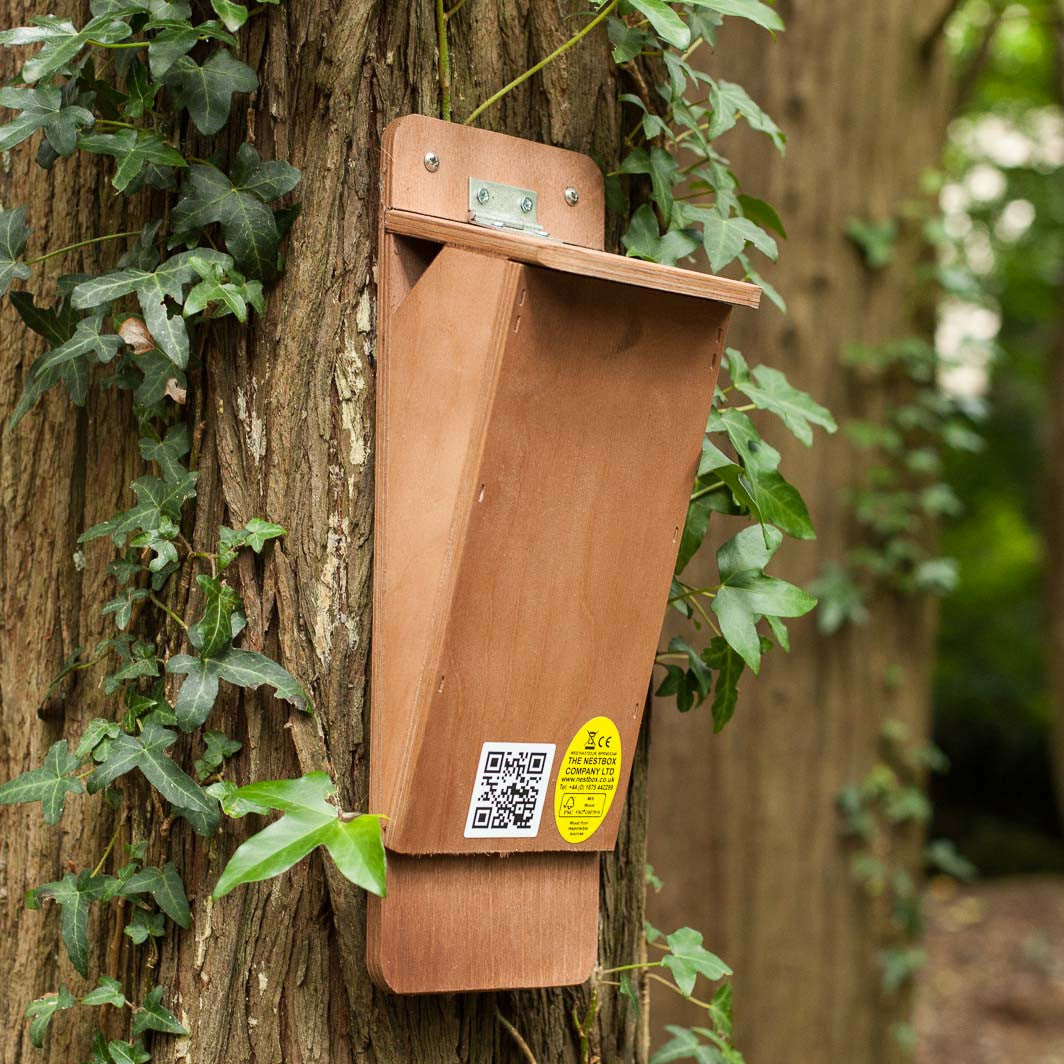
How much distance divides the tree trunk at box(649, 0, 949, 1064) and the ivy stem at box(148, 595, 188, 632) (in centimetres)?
209

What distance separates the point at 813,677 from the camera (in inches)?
140

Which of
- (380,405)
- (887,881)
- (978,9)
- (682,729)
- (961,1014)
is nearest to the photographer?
(380,405)

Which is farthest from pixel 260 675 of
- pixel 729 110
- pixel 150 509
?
pixel 729 110

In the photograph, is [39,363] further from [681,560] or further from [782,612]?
[782,612]

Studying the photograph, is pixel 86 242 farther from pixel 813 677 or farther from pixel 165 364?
pixel 813 677

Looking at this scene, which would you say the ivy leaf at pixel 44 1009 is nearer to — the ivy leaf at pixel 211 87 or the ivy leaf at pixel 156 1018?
the ivy leaf at pixel 156 1018

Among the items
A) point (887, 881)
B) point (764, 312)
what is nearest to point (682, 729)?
point (887, 881)

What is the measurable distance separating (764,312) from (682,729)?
1149 mm

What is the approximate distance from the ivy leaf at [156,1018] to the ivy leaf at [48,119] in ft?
2.79

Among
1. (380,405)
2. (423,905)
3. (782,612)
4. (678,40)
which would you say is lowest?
(423,905)

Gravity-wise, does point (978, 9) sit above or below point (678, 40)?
above

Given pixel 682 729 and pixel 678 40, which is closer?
pixel 678 40

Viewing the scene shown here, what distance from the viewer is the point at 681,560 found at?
1443 mm

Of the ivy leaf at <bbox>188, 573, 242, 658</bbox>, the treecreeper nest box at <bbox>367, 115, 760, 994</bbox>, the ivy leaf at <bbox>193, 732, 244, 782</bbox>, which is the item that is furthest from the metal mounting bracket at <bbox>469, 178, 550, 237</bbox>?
the ivy leaf at <bbox>193, 732, 244, 782</bbox>
